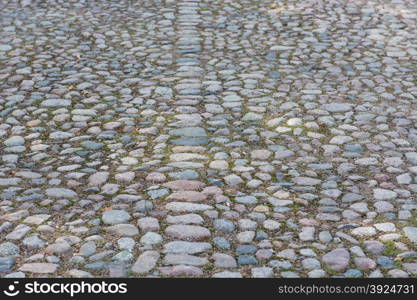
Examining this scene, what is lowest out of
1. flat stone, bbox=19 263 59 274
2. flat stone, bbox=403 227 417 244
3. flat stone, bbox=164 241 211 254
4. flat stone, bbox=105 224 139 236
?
flat stone, bbox=403 227 417 244

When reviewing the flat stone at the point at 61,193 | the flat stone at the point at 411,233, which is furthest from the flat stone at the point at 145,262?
the flat stone at the point at 411,233

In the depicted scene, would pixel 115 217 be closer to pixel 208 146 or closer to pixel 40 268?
pixel 40 268

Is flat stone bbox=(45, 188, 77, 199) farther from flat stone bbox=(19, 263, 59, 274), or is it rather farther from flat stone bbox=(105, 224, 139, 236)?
flat stone bbox=(19, 263, 59, 274)

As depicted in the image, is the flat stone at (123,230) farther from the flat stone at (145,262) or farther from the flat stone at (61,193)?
the flat stone at (61,193)

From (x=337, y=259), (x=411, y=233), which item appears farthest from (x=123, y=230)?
(x=411, y=233)

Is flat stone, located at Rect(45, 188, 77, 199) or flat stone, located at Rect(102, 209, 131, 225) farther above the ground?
flat stone, located at Rect(102, 209, 131, 225)

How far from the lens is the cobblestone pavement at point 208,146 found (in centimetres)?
409

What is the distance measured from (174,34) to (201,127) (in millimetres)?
3145

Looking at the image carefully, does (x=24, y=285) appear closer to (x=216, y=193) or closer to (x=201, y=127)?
(x=216, y=193)

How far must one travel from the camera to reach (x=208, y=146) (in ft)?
18.2

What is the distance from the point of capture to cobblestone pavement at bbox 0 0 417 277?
13.4 ft

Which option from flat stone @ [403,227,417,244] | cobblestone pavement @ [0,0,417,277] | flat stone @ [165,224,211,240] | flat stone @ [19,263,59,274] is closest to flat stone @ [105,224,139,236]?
cobblestone pavement @ [0,0,417,277]

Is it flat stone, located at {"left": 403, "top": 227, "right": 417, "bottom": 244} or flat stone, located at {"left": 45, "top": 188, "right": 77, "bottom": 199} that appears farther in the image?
flat stone, located at {"left": 45, "top": 188, "right": 77, "bottom": 199}

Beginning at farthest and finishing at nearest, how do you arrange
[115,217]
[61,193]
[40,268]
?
1. [61,193]
2. [115,217]
3. [40,268]
